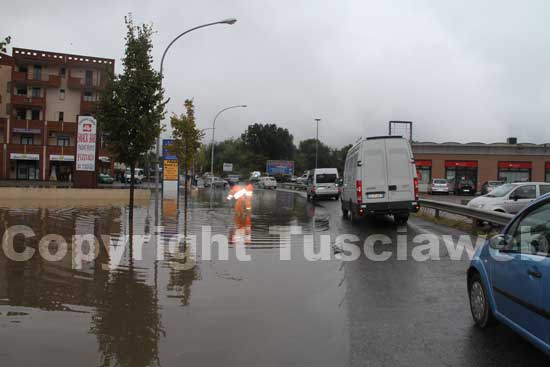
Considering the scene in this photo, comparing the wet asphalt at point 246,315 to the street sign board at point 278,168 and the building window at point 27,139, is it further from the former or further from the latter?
the street sign board at point 278,168

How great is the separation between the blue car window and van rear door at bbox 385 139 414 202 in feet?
32.9

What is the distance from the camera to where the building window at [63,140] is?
185 feet

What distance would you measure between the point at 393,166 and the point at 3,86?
181 feet

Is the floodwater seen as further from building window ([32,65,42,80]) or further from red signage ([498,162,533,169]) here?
building window ([32,65,42,80])

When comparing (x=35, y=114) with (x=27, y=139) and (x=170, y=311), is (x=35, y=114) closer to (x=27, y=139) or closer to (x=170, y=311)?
(x=27, y=139)

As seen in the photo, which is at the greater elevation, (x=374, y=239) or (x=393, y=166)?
(x=393, y=166)

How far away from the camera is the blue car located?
150 inches

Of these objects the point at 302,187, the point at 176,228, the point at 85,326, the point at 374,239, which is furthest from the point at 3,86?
the point at 85,326

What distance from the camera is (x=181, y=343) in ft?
15.1

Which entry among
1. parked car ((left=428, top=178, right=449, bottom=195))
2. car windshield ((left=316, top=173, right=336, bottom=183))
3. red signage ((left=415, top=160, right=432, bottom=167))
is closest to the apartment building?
car windshield ((left=316, top=173, right=336, bottom=183))

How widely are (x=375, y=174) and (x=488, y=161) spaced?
140ft

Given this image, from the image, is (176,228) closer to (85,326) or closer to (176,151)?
(85,326)

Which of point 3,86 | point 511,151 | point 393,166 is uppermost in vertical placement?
point 3,86

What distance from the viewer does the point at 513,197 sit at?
15844mm
